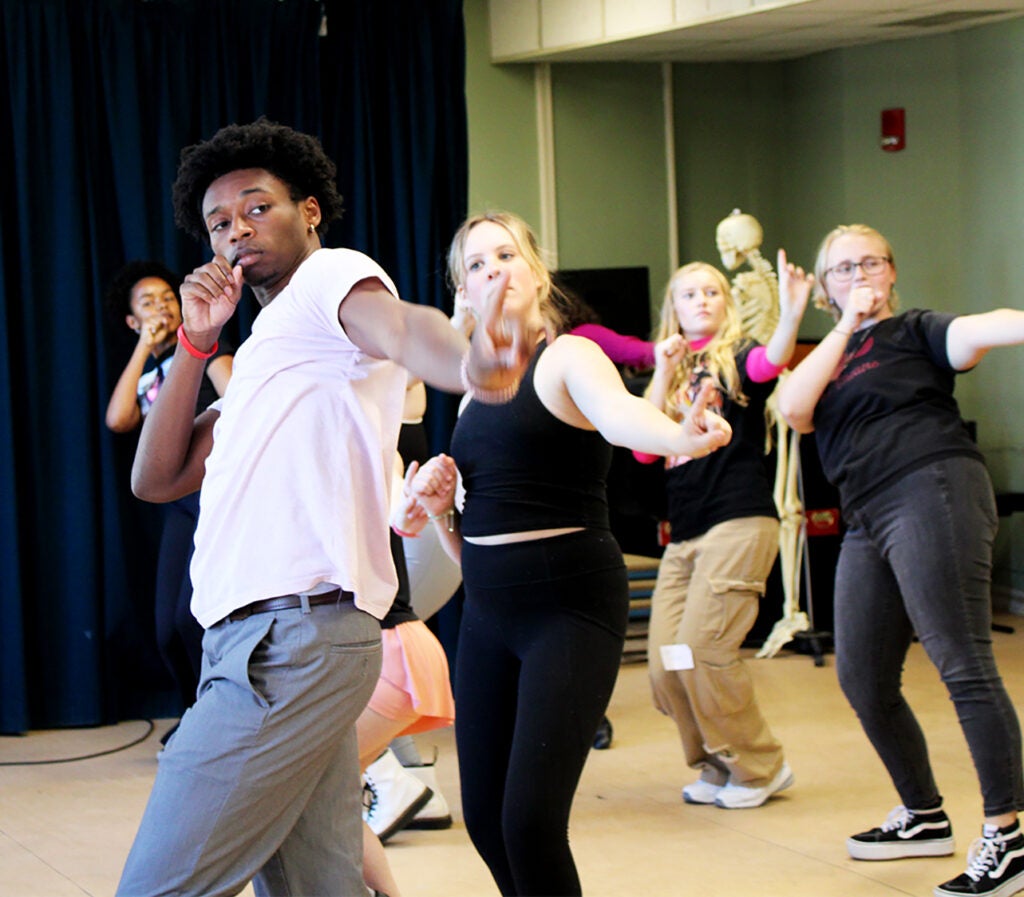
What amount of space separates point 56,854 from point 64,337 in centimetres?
204

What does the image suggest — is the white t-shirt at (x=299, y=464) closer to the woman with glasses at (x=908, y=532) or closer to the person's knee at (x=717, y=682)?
the woman with glasses at (x=908, y=532)

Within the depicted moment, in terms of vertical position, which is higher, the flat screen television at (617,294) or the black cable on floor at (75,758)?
the flat screen television at (617,294)

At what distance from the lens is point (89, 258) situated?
197 inches

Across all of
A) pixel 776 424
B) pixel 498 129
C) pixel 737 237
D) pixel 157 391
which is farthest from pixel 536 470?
pixel 498 129

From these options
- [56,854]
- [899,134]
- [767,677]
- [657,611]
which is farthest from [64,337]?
[899,134]

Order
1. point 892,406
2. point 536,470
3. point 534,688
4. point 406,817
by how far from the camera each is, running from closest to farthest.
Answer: point 534,688 < point 536,470 < point 892,406 < point 406,817

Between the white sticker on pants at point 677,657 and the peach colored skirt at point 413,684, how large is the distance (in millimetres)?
1007

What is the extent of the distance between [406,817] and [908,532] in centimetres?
147

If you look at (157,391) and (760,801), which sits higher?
(157,391)

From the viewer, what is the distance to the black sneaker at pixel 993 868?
296 cm

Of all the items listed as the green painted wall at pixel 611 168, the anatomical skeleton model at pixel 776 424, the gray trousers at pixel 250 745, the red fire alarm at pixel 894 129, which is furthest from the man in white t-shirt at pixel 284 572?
the red fire alarm at pixel 894 129

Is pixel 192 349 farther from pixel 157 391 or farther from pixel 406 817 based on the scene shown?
pixel 157 391

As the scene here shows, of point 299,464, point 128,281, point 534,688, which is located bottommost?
point 534,688

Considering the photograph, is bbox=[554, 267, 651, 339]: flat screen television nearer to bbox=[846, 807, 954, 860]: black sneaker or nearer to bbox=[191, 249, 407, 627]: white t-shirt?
bbox=[846, 807, 954, 860]: black sneaker
